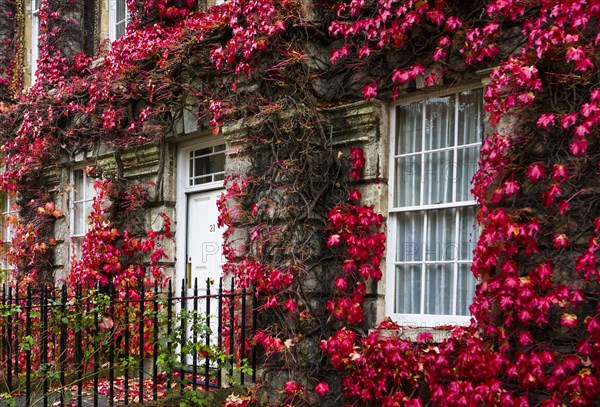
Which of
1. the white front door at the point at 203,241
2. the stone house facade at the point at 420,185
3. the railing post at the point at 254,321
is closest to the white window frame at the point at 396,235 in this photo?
the stone house facade at the point at 420,185

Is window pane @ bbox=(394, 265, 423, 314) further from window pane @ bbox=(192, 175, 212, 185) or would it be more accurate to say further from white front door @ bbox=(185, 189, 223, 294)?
window pane @ bbox=(192, 175, 212, 185)

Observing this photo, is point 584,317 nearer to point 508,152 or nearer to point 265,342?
point 508,152

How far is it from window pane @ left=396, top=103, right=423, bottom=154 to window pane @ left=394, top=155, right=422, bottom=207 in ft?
0.32

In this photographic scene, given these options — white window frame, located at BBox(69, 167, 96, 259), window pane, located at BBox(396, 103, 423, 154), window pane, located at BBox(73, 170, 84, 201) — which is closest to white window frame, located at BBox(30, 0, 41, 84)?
window pane, located at BBox(73, 170, 84, 201)

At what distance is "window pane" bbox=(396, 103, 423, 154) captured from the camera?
5949 millimetres

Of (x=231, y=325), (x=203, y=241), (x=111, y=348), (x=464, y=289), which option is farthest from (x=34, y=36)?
(x=464, y=289)

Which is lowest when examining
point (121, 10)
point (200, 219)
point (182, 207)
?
point (200, 219)

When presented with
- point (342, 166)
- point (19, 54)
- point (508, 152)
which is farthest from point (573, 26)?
point (19, 54)

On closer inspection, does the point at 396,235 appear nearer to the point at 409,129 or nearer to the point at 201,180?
the point at 409,129

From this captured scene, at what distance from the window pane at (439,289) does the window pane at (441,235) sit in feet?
0.31

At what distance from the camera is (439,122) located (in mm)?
5824

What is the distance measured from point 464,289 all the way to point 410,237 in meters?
0.71

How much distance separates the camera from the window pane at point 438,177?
573cm

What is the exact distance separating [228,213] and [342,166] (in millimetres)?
1393
